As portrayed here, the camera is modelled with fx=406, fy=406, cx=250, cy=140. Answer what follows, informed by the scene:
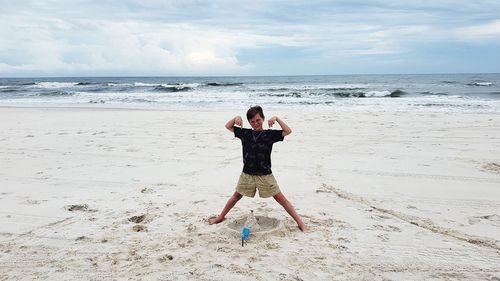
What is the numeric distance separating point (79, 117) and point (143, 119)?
2641 mm

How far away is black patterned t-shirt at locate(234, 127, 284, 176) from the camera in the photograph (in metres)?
4.08

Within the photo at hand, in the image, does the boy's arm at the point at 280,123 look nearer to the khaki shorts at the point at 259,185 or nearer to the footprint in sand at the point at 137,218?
the khaki shorts at the point at 259,185

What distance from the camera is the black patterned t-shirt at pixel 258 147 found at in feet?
13.4

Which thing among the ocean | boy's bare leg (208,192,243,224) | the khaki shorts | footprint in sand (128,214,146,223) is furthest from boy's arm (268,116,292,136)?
the ocean

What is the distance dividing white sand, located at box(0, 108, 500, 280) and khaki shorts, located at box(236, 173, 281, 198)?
402mm

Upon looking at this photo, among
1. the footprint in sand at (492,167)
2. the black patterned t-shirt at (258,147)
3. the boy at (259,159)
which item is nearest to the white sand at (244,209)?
the footprint in sand at (492,167)

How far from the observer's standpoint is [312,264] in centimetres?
351

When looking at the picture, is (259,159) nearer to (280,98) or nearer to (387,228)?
(387,228)

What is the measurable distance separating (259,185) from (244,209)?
0.81 metres

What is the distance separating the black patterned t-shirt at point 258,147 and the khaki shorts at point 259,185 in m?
0.05

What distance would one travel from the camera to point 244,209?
16.0 feet

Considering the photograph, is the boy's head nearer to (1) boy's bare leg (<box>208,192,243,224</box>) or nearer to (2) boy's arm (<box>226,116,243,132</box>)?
(2) boy's arm (<box>226,116,243,132</box>)

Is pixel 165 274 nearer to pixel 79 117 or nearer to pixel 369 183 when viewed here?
pixel 369 183

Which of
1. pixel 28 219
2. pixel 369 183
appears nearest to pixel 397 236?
pixel 369 183
